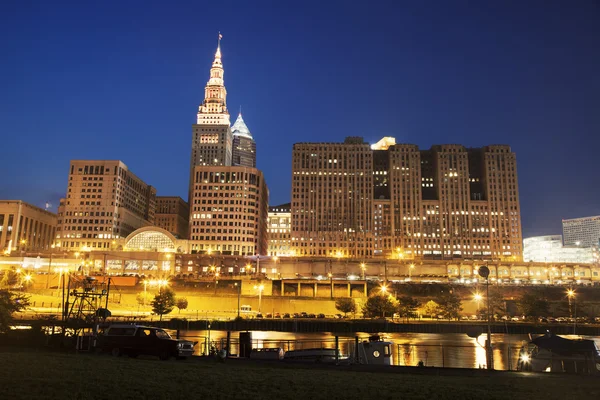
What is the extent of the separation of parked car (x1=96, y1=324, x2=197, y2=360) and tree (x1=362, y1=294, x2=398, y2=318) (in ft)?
291

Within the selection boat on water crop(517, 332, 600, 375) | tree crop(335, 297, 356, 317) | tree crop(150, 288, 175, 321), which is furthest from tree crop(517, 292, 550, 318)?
boat on water crop(517, 332, 600, 375)

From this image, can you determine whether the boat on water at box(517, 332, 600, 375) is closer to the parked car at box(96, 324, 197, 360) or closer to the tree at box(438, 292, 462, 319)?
the parked car at box(96, 324, 197, 360)

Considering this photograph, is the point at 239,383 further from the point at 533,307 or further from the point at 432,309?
the point at 533,307

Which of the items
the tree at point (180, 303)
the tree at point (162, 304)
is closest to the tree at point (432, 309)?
the tree at point (180, 303)

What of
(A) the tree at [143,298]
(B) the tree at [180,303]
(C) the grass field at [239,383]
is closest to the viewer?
(C) the grass field at [239,383]

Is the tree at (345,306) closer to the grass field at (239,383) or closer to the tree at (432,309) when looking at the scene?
the tree at (432,309)

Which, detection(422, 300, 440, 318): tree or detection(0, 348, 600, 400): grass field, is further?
detection(422, 300, 440, 318): tree

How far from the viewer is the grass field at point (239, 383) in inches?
815

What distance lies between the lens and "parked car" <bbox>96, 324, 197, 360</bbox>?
3378 cm

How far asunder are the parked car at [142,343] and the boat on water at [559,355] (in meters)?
26.6

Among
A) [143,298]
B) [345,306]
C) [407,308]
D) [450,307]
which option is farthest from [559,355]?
[143,298]

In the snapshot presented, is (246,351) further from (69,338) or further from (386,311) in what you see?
(386,311)

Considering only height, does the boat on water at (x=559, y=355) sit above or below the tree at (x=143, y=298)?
below

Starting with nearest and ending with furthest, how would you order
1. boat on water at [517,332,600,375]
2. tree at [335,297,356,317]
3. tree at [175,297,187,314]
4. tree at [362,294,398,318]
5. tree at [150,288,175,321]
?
boat on water at [517,332,600,375] < tree at [150,288,175,321] < tree at [362,294,398,318] < tree at [175,297,187,314] < tree at [335,297,356,317]
